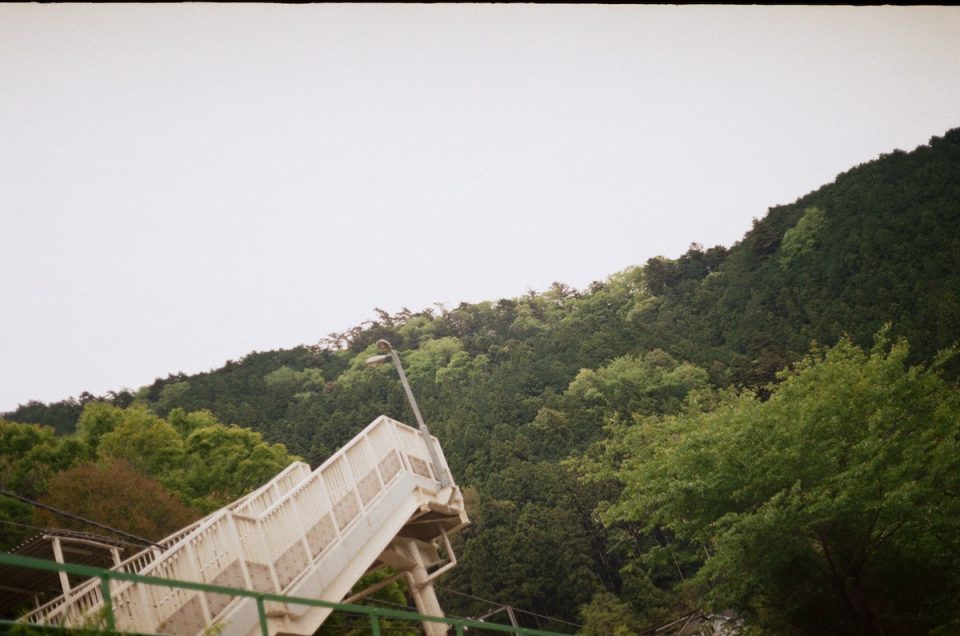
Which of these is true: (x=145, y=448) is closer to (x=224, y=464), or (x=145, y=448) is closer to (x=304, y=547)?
(x=224, y=464)

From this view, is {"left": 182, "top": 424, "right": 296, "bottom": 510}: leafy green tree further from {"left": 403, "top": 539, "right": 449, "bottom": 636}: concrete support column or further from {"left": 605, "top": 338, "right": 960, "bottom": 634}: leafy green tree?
{"left": 403, "top": 539, "right": 449, "bottom": 636}: concrete support column

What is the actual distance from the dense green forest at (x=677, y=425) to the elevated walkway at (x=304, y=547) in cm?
796

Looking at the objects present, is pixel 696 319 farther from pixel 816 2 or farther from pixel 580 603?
pixel 816 2

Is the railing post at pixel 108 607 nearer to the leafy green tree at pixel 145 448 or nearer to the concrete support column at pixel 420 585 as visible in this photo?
the concrete support column at pixel 420 585

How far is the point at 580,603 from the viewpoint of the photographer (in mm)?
35438

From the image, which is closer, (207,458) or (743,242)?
(207,458)

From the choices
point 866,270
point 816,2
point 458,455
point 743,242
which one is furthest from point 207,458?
point 743,242

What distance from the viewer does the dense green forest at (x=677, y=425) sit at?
710 inches

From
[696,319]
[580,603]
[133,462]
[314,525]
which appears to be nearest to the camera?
[314,525]

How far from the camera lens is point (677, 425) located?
2739 centimetres

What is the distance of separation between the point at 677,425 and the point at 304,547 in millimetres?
19935

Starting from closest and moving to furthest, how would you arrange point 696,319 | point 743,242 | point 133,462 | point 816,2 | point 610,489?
point 816,2 < point 133,462 < point 610,489 < point 696,319 < point 743,242

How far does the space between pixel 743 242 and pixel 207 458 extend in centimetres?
5490

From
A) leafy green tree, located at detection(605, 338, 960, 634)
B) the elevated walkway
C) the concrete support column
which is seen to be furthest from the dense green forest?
the elevated walkway
